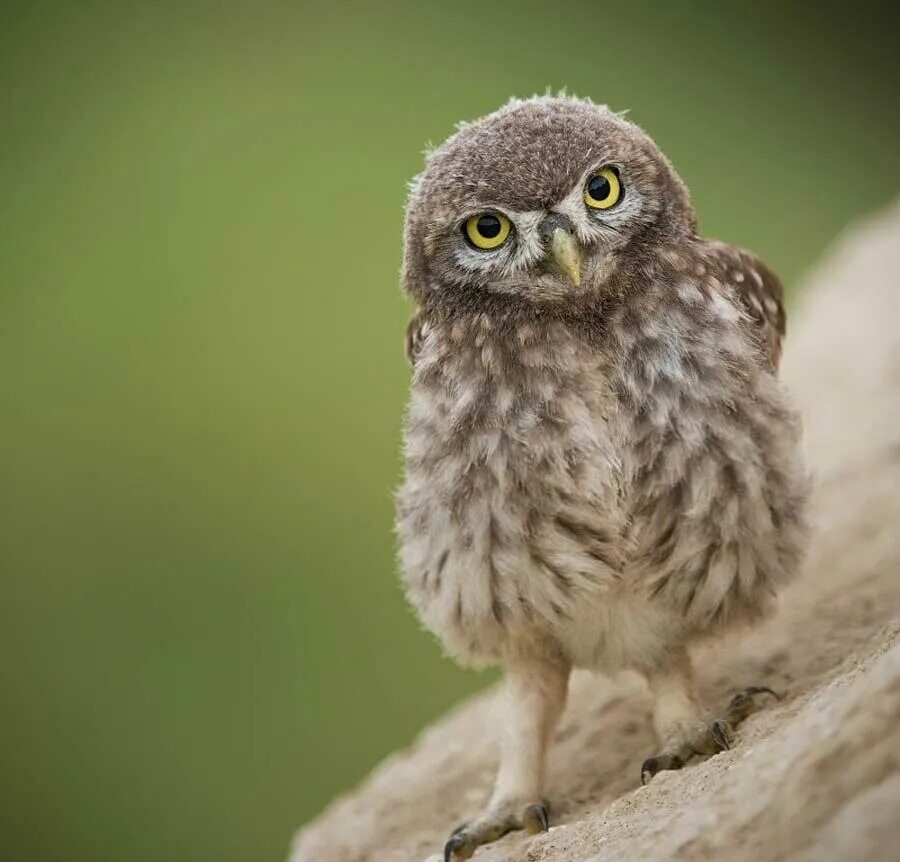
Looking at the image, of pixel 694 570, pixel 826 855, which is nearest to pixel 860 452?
pixel 694 570

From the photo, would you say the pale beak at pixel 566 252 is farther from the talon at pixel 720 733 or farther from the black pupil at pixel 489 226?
the talon at pixel 720 733

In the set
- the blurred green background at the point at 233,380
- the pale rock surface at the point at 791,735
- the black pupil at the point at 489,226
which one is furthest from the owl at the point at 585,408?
the blurred green background at the point at 233,380

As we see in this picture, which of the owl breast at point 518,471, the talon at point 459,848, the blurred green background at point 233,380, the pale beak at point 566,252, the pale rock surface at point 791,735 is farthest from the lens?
the blurred green background at point 233,380

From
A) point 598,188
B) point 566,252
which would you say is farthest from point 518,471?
point 598,188

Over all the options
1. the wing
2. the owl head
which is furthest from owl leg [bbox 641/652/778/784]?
the owl head

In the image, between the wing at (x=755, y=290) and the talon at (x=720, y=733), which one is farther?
the wing at (x=755, y=290)

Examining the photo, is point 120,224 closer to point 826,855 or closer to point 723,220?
point 723,220

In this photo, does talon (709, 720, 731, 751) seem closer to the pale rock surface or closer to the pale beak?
the pale rock surface
